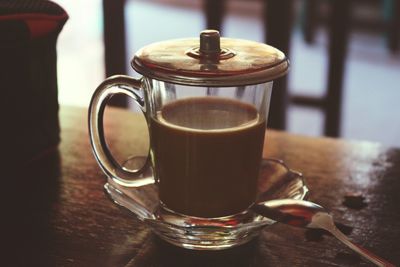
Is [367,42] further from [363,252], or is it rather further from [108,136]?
[363,252]

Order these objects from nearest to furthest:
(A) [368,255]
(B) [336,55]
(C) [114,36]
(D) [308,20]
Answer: (A) [368,255]
(C) [114,36]
(B) [336,55]
(D) [308,20]

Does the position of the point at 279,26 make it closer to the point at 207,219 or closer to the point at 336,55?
the point at 336,55

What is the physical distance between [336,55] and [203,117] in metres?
1.14

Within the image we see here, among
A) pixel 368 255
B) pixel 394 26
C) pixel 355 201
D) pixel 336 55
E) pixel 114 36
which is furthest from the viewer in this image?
pixel 394 26

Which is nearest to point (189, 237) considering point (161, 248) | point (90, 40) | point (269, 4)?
point (161, 248)

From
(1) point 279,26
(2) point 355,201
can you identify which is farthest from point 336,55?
(2) point 355,201

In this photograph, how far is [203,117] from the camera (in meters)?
0.52

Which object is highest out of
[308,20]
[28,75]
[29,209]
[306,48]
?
[28,75]

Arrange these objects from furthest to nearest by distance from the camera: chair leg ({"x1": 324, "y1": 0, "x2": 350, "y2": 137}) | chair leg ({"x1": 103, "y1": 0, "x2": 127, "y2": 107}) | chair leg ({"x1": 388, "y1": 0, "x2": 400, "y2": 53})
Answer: chair leg ({"x1": 388, "y1": 0, "x2": 400, "y2": 53})
chair leg ({"x1": 324, "y1": 0, "x2": 350, "y2": 137})
chair leg ({"x1": 103, "y1": 0, "x2": 127, "y2": 107})

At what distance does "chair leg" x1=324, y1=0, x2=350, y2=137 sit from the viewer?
5.14 feet

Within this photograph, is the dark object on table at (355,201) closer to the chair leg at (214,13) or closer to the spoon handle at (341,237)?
the spoon handle at (341,237)

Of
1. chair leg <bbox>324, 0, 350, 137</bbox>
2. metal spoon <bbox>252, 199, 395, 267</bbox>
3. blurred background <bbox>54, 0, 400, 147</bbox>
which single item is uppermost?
metal spoon <bbox>252, 199, 395, 267</bbox>

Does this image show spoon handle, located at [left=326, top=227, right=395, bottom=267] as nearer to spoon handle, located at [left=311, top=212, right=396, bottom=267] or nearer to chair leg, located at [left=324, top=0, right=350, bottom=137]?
spoon handle, located at [left=311, top=212, right=396, bottom=267]

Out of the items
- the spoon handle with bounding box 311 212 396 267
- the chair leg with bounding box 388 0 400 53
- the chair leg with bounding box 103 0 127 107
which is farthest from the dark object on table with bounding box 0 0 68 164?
the chair leg with bounding box 388 0 400 53
